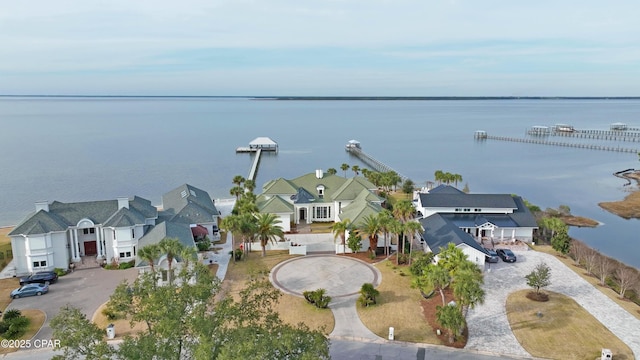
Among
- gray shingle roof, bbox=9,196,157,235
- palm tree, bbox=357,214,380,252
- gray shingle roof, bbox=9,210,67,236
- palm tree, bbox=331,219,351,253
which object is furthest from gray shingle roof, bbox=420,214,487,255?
gray shingle roof, bbox=9,210,67,236

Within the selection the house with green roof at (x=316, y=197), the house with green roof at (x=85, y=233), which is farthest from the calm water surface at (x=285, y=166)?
the house with green roof at (x=85, y=233)

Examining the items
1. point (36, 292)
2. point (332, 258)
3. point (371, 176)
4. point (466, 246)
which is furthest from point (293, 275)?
point (371, 176)

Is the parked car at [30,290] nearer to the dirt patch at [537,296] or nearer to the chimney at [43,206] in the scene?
the chimney at [43,206]

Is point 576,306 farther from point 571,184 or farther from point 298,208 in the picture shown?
point 571,184

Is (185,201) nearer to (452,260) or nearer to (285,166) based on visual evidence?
(452,260)

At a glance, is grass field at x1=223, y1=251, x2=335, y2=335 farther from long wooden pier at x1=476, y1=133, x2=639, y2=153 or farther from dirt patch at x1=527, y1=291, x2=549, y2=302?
long wooden pier at x1=476, y1=133, x2=639, y2=153

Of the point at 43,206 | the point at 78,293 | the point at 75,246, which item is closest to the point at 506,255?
the point at 78,293

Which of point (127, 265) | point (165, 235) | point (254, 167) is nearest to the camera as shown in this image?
point (165, 235)
